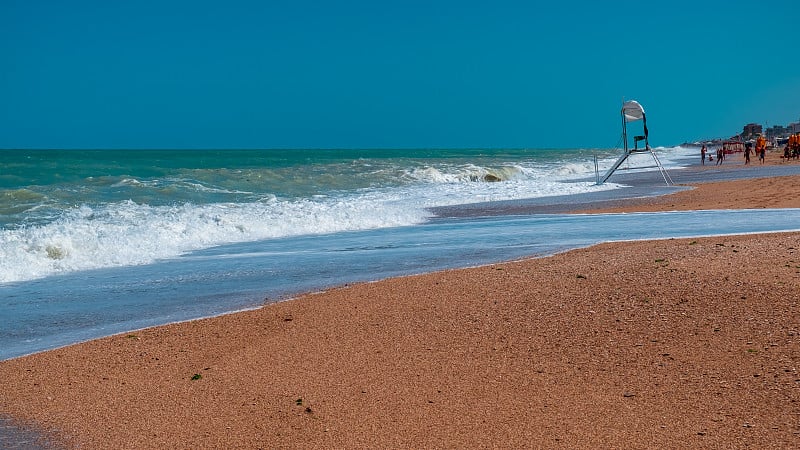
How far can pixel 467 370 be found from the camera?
17.5 feet

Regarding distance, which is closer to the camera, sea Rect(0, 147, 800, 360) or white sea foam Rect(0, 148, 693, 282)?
sea Rect(0, 147, 800, 360)

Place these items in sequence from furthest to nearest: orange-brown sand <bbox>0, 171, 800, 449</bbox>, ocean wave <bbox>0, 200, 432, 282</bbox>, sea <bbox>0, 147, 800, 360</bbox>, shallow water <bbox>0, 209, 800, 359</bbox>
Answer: ocean wave <bbox>0, 200, 432, 282</bbox> → sea <bbox>0, 147, 800, 360</bbox> → shallow water <bbox>0, 209, 800, 359</bbox> → orange-brown sand <bbox>0, 171, 800, 449</bbox>

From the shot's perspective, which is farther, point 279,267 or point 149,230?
point 149,230

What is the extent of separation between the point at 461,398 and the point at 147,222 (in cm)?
1291

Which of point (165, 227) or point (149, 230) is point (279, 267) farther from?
point (165, 227)

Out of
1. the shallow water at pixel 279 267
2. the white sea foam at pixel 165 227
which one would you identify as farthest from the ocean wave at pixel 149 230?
the shallow water at pixel 279 267

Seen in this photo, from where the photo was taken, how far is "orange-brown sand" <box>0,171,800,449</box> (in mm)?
4363

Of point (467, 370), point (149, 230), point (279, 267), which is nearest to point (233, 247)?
point (149, 230)

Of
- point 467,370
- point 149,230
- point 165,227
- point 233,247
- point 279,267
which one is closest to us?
point 467,370

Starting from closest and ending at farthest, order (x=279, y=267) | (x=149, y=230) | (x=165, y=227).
→ (x=279, y=267) < (x=149, y=230) < (x=165, y=227)

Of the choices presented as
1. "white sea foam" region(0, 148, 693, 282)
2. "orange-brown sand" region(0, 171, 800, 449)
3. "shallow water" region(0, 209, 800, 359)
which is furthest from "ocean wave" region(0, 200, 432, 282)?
"orange-brown sand" region(0, 171, 800, 449)

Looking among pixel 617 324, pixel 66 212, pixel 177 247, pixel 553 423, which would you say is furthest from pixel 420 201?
pixel 553 423

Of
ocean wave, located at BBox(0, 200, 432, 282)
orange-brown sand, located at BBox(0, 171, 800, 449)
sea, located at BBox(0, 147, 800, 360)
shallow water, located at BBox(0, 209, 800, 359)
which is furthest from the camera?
ocean wave, located at BBox(0, 200, 432, 282)

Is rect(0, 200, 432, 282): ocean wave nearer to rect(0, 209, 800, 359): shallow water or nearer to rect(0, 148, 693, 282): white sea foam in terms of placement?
rect(0, 148, 693, 282): white sea foam
